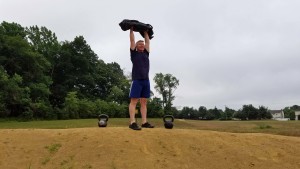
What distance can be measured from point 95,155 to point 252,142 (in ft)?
10.9

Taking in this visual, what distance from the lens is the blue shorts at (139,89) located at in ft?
29.9

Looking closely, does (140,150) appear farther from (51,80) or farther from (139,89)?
(51,80)

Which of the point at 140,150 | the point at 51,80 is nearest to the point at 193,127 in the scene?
the point at 140,150

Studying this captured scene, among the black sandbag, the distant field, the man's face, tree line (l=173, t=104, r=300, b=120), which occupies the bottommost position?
the distant field

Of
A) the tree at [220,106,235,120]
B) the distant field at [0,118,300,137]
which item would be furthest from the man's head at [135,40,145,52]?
the tree at [220,106,235,120]

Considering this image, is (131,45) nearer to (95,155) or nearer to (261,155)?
(95,155)

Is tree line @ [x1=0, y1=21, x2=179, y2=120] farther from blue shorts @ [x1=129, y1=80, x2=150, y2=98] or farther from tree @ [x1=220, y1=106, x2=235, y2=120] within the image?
blue shorts @ [x1=129, y1=80, x2=150, y2=98]

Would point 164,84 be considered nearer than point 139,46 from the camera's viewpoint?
No

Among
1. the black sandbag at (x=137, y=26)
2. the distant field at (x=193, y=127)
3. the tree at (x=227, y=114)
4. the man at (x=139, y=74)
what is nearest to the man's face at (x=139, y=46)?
the man at (x=139, y=74)

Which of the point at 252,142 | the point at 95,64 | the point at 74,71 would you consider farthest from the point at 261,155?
the point at 95,64

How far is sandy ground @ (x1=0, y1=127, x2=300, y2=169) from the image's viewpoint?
6.93 meters

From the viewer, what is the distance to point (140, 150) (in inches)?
291

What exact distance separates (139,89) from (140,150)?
2.07 meters

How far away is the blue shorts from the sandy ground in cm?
89
